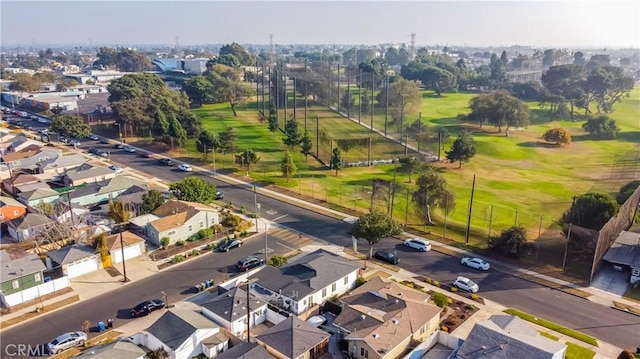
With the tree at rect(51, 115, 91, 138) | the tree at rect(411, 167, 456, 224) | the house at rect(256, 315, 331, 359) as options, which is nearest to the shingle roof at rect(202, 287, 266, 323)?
the house at rect(256, 315, 331, 359)

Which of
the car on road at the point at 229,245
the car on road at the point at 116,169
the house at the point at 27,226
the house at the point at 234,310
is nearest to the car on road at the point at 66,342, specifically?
the house at the point at 234,310

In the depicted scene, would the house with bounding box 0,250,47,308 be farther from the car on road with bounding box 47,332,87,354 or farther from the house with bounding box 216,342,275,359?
the house with bounding box 216,342,275,359

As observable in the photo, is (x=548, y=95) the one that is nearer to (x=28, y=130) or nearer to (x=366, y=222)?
(x=366, y=222)

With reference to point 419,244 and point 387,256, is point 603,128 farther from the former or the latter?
point 387,256

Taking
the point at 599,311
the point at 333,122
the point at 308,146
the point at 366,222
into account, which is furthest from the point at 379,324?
the point at 333,122

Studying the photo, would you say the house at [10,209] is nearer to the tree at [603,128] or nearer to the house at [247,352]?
the house at [247,352]
